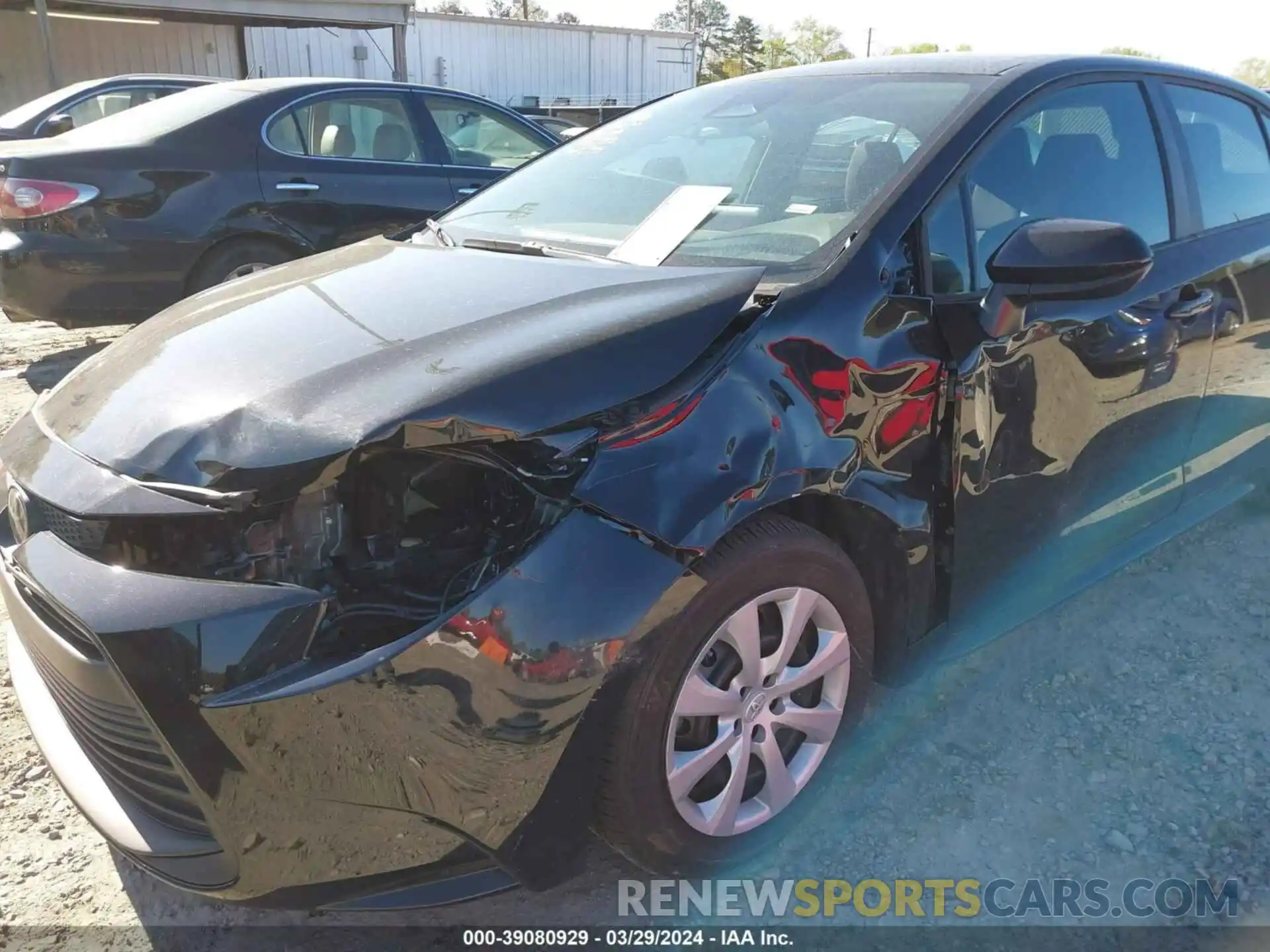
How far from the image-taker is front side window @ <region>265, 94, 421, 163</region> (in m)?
5.59

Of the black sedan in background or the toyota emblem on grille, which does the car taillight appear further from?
the toyota emblem on grille

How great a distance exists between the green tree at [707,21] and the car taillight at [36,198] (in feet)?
227

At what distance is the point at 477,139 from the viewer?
252 inches

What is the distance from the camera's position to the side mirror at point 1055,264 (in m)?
2.08

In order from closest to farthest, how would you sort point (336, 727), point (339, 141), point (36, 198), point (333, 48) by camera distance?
point (336, 727) < point (36, 198) < point (339, 141) < point (333, 48)

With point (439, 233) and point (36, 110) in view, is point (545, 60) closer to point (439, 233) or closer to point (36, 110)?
point (36, 110)

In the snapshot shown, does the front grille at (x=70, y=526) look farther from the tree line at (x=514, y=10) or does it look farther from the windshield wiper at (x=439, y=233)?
the tree line at (x=514, y=10)

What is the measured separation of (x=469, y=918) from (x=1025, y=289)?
1.83m

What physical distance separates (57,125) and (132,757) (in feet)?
25.5

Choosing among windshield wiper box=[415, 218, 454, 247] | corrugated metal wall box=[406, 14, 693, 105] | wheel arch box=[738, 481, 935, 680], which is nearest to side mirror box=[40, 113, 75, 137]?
windshield wiper box=[415, 218, 454, 247]

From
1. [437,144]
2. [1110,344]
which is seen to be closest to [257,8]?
[437,144]

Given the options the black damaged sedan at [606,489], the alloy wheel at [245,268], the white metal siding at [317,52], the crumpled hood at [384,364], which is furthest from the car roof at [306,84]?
the white metal siding at [317,52]

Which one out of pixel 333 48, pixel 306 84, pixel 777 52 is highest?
pixel 777 52

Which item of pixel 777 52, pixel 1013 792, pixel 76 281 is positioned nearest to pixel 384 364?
pixel 1013 792
